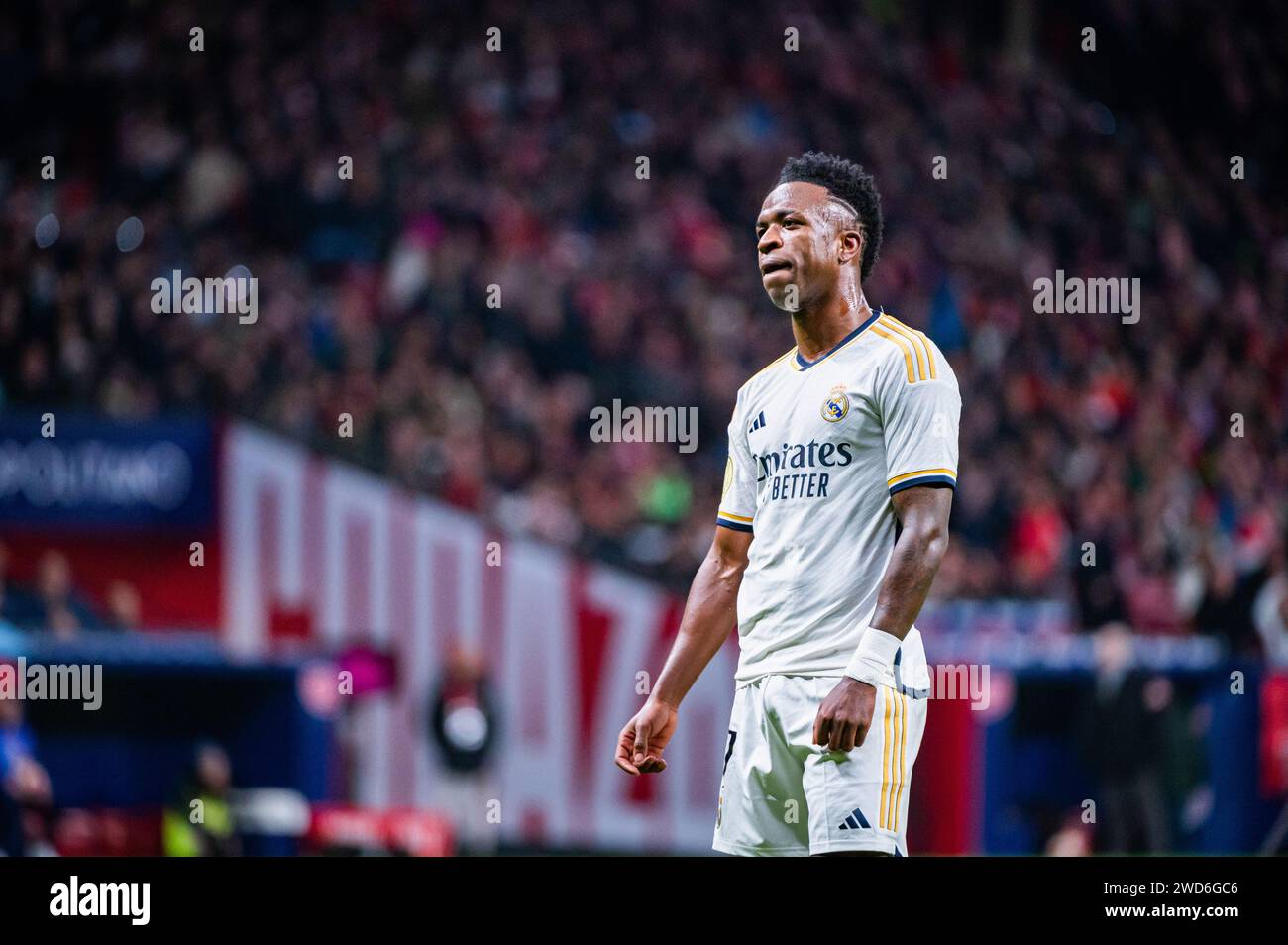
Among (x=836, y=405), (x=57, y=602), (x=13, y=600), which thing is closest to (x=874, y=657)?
(x=836, y=405)

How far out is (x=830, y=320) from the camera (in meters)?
4.78

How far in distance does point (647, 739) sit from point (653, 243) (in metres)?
9.64

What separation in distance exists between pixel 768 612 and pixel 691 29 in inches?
471

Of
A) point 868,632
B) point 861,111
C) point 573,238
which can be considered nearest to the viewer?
point 868,632

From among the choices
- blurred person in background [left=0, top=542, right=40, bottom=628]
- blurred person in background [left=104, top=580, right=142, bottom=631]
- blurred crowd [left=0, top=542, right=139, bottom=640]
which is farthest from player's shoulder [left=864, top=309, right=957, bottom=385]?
blurred person in background [left=0, top=542, right=40, bottom=628]

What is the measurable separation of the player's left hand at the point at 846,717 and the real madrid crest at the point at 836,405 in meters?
0.74

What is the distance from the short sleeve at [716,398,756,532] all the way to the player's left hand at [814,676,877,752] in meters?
0.88

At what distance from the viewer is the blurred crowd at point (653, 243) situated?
1163 cm

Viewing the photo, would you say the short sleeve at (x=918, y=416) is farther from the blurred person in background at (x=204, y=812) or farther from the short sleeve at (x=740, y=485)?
the blurred person in background at (x=204, y=812)

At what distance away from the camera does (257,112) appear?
14.6 m

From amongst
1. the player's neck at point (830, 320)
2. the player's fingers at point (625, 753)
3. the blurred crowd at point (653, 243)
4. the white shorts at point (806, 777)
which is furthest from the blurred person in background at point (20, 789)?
the player's neck at point (830, 320)
